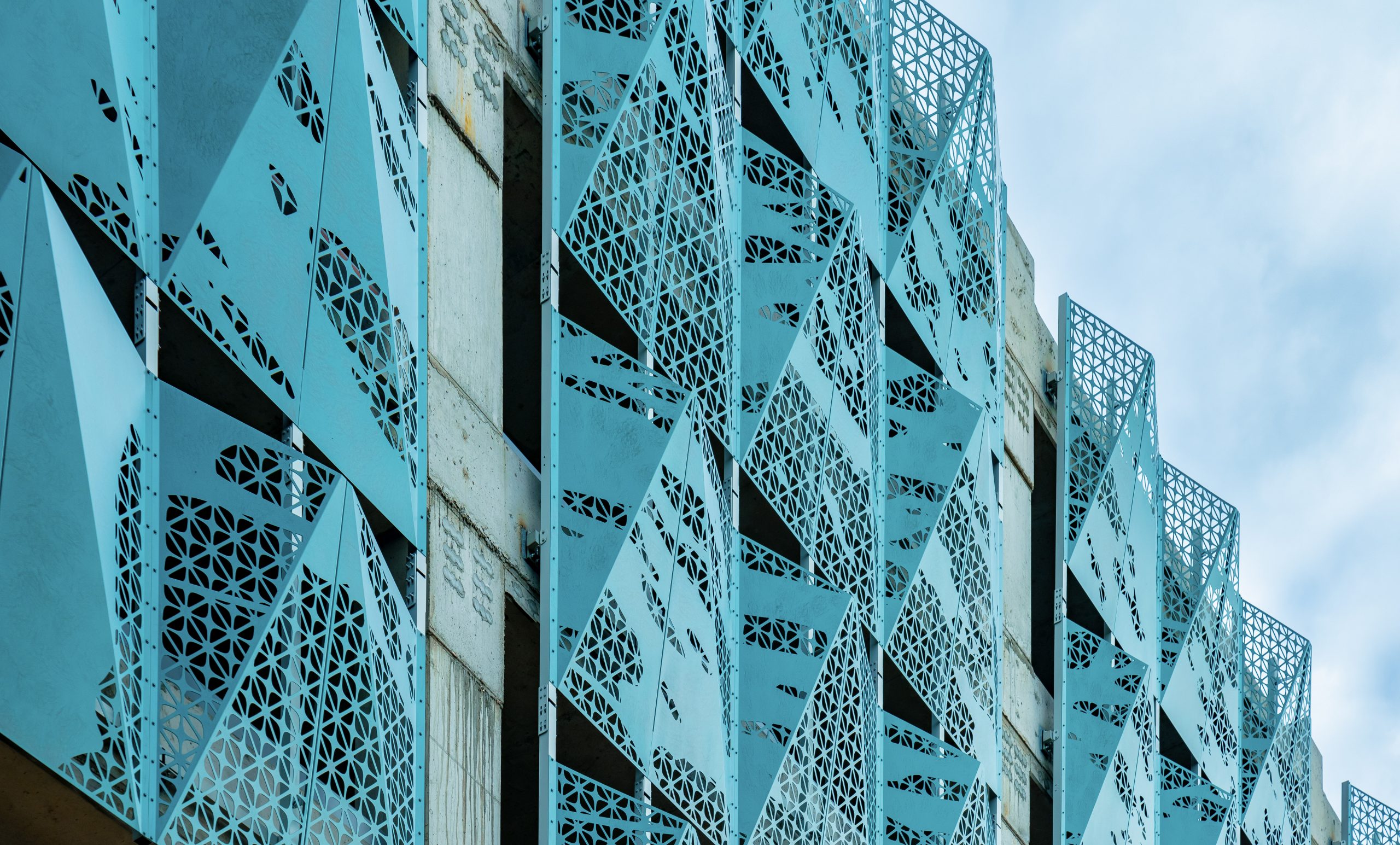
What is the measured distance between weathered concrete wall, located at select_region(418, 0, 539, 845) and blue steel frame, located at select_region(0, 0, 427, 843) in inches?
20.0

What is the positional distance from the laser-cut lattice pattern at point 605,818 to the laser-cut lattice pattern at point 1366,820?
81.8 ft

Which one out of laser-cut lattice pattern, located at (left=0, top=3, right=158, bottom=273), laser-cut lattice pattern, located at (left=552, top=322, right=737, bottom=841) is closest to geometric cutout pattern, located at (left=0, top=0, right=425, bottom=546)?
laser-cut lattice pattern, located at (left=0, top=3, right=158, bottom=273)

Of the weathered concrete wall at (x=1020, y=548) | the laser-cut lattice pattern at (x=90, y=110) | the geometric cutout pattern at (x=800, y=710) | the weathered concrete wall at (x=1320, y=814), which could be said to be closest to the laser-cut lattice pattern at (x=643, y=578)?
the geometric cutout pattern at (x=800, y=710)

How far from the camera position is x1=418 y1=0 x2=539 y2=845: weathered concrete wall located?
14.9 metres

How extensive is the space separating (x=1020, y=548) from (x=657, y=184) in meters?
10.1

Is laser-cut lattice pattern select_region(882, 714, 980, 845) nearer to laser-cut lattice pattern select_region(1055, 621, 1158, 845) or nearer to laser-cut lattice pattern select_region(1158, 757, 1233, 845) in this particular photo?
laser-cut lattice pattern select_region(1055, 621, 1158, 845)

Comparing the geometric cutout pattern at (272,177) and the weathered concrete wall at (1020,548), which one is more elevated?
the weathered concrete wall at (1020,548)

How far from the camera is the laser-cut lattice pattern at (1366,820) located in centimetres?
3844

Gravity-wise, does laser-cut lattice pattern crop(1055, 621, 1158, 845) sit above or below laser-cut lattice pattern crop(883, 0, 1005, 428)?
below

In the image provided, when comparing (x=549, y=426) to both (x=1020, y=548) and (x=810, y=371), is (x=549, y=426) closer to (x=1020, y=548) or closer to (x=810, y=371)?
(x=810, y=371)

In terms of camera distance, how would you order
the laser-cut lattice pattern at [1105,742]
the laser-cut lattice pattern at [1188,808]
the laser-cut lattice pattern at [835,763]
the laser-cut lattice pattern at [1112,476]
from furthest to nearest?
1. the laser-cut lattice pattern at [1188,808]
2. the laser-cut lattice pattern at [1112,476]
3. the laser-cut lattice pattern at [1105,742]
4. the laser-cut lattice pattern at [835,763]

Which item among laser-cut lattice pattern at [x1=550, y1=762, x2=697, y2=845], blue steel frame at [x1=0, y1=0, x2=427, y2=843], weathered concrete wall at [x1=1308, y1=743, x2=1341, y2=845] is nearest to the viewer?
blue steel frame at [x1=0, y1=0, x2=427, y2=843]

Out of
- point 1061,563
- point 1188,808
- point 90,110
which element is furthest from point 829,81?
point 1188,808

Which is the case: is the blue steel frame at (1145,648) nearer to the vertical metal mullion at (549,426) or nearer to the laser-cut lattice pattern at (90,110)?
the vertical metal mullion at (549,426)
